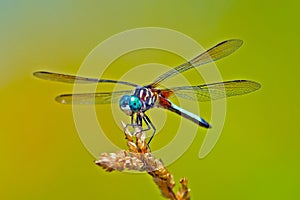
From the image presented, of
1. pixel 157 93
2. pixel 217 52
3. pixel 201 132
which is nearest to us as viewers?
pixel 157 93

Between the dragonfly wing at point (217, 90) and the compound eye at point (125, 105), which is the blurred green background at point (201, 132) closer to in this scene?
the dragonfly wing at point (217, 90)

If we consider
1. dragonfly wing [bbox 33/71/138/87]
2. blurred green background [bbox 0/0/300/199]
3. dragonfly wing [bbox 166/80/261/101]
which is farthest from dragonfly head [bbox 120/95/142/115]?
blurred green background [bbox 0/0/300/199]

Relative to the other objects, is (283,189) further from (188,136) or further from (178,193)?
(178,193)

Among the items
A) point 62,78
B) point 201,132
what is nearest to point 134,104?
point 62,78

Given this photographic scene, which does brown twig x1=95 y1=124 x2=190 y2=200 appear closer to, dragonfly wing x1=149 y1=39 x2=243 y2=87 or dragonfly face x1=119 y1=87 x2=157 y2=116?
dragonfly face x1=119 y1=87 x2=157 y2=116

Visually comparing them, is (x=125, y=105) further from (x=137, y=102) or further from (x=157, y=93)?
(x=157, y=93)

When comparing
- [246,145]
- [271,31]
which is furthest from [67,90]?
[271,31]
